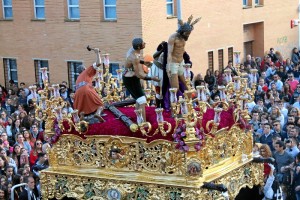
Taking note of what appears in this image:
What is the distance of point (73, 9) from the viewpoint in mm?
27438

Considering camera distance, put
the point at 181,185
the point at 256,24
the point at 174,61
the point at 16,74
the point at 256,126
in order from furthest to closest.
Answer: the point at 256,24
the point at 16,74
the point at 256,126
the point at 174,61
the point at 181,185

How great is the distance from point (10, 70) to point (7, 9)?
2333 millimetres

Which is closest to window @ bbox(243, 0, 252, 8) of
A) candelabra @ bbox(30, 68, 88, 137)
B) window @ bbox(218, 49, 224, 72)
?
window @ bbox(218, 49, 224, 72)

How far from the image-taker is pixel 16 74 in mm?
29844

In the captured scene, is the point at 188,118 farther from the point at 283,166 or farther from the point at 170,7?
the point at 170,7

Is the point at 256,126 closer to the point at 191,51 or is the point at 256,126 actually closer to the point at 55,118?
the point at 55,118

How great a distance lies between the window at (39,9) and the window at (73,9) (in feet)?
4.59

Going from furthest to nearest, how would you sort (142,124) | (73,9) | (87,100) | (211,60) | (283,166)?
(211,60) < (73,9) < (283,166) < (87,100) < (142,124)

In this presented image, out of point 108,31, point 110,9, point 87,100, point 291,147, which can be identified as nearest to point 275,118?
point 291,147

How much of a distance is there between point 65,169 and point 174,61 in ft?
7.94

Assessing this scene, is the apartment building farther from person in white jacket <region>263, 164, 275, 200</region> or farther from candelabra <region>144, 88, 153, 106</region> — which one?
person in white jacket <region>263, 164, 275, 200</region>

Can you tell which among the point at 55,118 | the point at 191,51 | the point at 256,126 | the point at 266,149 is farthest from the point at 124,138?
the point at 191,51

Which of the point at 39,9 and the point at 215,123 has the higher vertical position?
the point at 39,9

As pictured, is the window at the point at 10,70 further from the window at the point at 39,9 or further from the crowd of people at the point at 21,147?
the crowd of people at the point at 21,147
